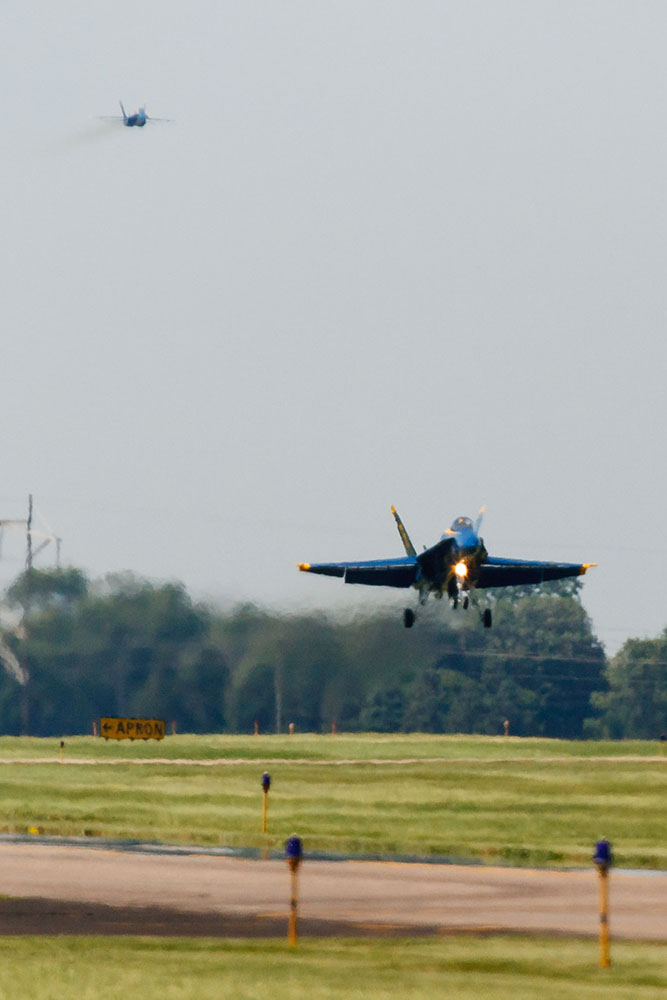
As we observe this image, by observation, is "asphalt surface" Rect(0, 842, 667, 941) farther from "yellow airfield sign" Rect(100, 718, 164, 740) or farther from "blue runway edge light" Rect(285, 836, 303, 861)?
"yellow airfield sign" Rect(100, 718, 164, 740)

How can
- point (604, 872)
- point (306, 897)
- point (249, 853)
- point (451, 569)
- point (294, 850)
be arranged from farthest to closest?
point (451, 569) → point (249, 853) → point (306, 897) → point (294, 850) → point (604, 872)

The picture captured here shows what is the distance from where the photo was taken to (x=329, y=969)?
18656 mm

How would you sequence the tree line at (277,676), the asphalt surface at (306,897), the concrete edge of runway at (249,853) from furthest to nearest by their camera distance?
1. the tree line at (277,676)
2. the concrete edge of runway at (249,853)
3. the asphalt surface at (306,897)

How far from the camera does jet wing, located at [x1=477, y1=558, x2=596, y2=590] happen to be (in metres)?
68.5

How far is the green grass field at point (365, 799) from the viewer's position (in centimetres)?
3834

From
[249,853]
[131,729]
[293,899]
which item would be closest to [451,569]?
[249,853]

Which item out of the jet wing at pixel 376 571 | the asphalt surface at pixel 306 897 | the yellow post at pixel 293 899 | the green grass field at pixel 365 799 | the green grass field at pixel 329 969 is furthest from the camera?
the jet wing at pixel 376 571

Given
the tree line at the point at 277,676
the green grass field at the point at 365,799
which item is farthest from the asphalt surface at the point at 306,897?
the tree line at the point at 277,676

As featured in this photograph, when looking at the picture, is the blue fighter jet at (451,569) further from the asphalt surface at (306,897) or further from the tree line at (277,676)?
the asphalt surface at (306,897)

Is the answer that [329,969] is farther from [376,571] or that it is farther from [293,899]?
[376,571]

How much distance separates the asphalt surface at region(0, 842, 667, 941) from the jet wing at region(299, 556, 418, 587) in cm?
3405

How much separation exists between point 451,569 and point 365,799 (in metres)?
12.8

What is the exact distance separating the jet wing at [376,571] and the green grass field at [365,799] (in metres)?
6.46

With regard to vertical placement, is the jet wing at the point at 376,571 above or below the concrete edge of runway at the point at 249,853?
above
